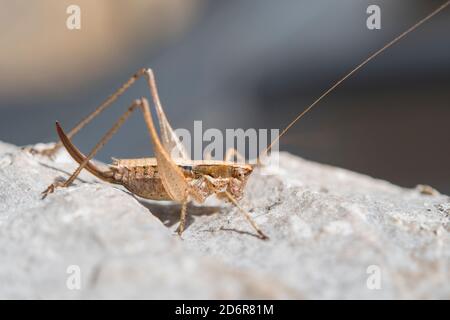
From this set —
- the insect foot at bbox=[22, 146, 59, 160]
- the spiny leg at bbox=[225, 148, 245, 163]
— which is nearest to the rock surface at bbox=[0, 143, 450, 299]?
the insect foot at bbox=[22, 146, 59, 160]

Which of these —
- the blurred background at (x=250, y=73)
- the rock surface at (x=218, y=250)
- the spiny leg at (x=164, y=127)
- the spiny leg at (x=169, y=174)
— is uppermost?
the blurred background at (x=250, y=73)

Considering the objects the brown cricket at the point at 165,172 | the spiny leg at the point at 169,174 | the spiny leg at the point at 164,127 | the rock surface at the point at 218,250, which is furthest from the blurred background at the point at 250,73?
the rock surface at the point at 218,250

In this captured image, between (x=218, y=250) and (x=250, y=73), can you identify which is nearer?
(x=218, y=250)

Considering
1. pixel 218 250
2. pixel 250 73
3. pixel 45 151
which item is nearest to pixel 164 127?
pixel 45 151

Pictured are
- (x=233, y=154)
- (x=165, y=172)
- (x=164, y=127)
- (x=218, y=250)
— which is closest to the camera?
(x=218, y=250)

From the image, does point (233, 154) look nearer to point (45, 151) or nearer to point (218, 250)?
point (45, 151)

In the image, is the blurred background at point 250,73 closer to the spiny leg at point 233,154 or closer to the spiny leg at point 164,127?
the spiny leg at point 233,154
